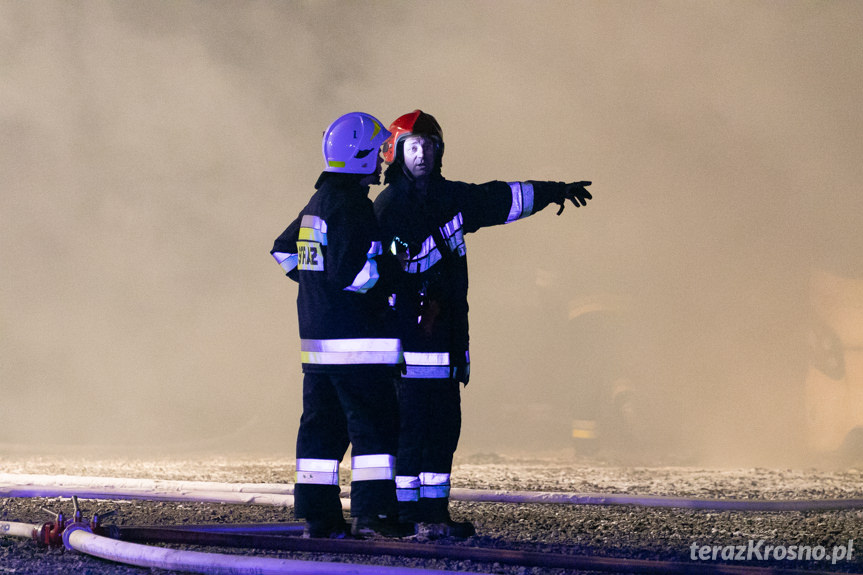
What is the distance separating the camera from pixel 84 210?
1198 centimetres

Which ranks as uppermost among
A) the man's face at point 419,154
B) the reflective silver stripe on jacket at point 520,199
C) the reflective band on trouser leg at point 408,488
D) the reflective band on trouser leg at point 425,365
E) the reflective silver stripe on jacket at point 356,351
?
the man's face at point 419,154

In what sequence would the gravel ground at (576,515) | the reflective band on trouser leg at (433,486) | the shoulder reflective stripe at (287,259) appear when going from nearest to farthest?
1. the gravel ground at (576,515)
2. the reflective band on trouser leg at (433,486)
3. the shoulder reflective stripe at (287,259)

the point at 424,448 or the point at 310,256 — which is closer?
the point at 310,256

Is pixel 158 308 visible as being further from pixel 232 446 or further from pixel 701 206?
pixel 701 206

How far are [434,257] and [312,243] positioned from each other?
56 cm

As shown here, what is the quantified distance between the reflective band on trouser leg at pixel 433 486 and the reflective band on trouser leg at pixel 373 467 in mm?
204

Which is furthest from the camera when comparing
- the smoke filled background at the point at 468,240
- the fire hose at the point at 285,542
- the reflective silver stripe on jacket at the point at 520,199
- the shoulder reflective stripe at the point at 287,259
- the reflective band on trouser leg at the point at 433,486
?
the smoke filled background at the point at 468,240

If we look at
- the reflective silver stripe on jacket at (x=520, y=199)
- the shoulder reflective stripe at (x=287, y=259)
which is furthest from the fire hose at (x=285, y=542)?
the reflective silver stripe on jacket at (x=520, y=199)

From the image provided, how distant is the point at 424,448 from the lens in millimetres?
4355

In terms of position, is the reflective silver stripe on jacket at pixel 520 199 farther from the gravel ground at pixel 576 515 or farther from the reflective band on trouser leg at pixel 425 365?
the gravel ground at pixel 576 515

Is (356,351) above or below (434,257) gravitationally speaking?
below

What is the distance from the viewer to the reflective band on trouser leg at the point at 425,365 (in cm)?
436

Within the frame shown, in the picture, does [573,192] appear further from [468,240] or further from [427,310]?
[468,240]

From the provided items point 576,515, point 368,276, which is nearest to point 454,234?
point 368,276
